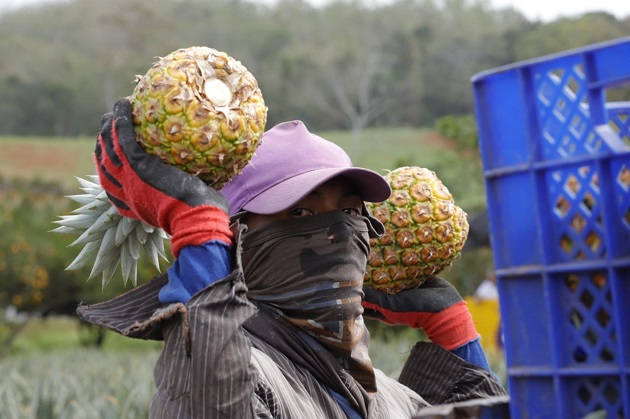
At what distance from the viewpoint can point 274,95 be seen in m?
95.2

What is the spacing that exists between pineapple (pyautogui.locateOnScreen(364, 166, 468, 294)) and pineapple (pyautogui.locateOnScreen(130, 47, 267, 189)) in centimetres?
89

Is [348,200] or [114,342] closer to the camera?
[348,200]

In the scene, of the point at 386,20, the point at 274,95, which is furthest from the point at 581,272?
the point at 386,20

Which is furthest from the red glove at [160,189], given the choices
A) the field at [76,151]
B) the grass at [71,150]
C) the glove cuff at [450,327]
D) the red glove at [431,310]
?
the grass at [71,150]

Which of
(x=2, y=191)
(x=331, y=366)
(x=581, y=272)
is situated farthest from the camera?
(x=2, y=191)

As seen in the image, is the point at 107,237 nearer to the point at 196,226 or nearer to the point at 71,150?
the point at 196,226

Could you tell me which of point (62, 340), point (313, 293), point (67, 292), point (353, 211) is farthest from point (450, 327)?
point (62, 340)

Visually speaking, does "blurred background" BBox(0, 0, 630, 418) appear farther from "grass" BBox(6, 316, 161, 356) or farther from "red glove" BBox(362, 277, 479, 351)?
"red glove" BBox(362, 277, 479, 351)

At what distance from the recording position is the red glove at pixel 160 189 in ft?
6.64

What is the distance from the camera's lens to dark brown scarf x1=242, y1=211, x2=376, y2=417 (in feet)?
7.98

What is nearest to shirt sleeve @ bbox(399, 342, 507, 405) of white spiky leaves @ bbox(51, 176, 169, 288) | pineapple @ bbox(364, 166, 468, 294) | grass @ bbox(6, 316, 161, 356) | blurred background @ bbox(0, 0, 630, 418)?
pineapple @ bbox(364, 166, 468, 294)

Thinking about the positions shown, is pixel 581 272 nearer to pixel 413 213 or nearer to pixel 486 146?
pixel 486 146

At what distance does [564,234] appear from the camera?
1858 mm

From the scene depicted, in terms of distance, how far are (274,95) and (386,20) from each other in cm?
4331
